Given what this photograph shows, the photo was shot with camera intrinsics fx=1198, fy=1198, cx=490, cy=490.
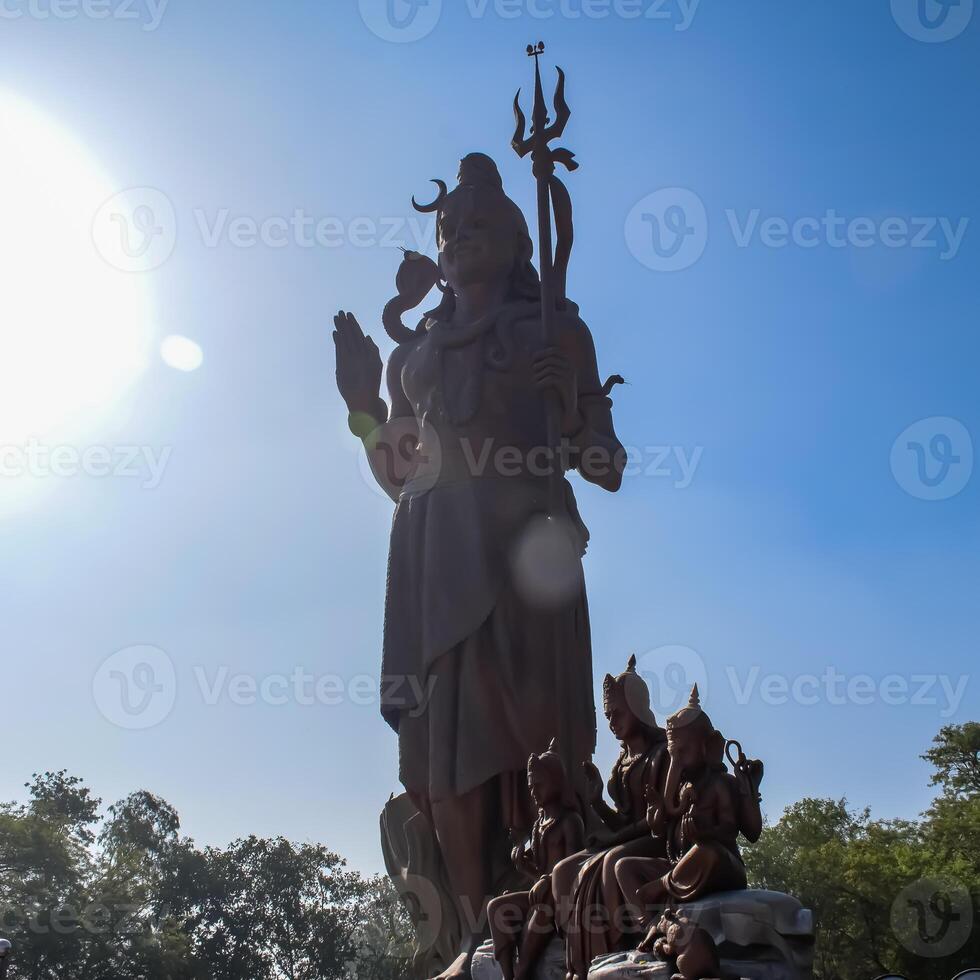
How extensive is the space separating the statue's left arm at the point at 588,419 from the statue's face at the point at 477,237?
2.09 feet

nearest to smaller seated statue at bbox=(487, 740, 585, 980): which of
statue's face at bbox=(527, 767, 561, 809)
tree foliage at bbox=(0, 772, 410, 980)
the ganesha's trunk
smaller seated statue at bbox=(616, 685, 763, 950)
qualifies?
statue's face at bbox=(527, 767, 561, 809)

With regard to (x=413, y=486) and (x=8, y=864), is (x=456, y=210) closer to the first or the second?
(x=413, y=486)

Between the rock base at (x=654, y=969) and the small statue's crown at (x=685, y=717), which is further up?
the small statue's crown at (x=685, y=717)

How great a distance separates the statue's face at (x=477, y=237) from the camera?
24.9 ft

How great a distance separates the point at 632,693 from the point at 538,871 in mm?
862

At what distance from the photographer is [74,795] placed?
2700 centimetres

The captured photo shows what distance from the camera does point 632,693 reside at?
15.1 ft

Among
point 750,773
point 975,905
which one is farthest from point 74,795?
point 750,773

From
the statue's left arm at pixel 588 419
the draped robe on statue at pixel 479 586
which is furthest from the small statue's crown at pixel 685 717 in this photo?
the statue's left arm at pixel 588 419

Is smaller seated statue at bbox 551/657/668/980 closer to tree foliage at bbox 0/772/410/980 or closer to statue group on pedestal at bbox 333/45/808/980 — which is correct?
statue group on pedestal at bbox 333/45/808/980

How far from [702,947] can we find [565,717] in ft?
8.44

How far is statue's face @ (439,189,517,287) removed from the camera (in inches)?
299

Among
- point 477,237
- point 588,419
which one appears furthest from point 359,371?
point 588,419

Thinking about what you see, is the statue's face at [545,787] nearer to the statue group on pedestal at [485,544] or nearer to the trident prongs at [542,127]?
the statue group on pedestal at [485,544]
